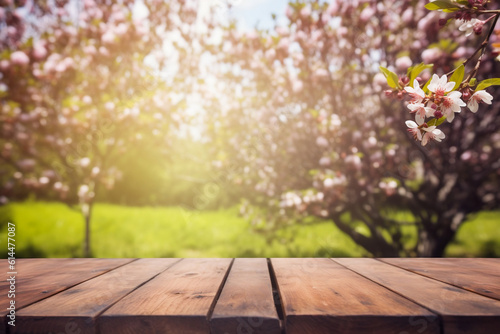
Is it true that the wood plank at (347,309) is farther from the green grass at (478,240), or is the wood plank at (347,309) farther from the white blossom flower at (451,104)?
the green grass at (478,240)

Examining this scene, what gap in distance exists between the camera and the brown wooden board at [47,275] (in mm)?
912

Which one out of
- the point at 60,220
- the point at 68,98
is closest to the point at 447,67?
the point at 68,98

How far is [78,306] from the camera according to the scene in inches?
32.3

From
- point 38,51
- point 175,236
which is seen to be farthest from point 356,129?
point 38,51

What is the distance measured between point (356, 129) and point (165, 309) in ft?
9.09

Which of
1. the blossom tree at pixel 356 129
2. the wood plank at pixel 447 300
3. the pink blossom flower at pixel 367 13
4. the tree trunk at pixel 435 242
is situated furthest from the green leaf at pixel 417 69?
the tree trunk at pixel 435 242

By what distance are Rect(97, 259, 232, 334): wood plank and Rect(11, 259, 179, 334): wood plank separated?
35 millimetres

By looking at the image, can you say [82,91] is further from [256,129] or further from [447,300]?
[447,300]

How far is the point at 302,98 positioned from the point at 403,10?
1211 mm

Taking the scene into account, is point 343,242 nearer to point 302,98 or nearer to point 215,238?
point 215,238

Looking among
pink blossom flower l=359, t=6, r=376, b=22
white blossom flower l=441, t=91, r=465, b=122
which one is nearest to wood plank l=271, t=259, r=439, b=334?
white blossom flower l=441, t=91, r=465, b=122

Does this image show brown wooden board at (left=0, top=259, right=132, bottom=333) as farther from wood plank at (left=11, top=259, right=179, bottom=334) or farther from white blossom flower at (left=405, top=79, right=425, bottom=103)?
white blossom flower at (left=405, top=79, right=425, bottom=103)

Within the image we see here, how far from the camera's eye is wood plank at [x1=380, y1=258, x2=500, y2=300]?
1.00 meters

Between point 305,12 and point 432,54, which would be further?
point 305,12
